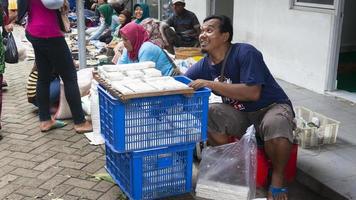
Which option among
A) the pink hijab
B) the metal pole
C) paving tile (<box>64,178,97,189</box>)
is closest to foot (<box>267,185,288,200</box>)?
paving tile (<box>64,178,97,189</box>)

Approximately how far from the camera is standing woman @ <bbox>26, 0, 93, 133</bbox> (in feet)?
14.6

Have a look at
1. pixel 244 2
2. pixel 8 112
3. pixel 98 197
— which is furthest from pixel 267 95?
pixel 244 2

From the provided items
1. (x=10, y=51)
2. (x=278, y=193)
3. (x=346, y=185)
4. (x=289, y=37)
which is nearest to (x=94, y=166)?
(x=278, y=193)

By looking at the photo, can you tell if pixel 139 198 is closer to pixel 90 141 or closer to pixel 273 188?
pixel 273 188

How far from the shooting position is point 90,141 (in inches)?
179

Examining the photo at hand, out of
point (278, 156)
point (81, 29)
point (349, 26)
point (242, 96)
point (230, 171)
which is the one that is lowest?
point (230, 171)

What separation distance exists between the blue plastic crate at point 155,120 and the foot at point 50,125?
1779 millimetres

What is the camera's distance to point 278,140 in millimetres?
3166

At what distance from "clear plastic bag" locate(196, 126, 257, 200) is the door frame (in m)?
2.65

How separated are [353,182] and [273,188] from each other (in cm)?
61

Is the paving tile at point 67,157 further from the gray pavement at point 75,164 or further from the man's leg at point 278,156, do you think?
the man's leg at point 278,156

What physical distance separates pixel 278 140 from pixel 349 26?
6.91 metres

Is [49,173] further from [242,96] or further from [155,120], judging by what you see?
[242,96]

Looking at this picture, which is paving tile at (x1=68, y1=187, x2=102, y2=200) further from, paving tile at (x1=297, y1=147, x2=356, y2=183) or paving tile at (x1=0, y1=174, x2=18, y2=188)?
paving tile at (x1=297, y1=147, x2=356, y2=183)
